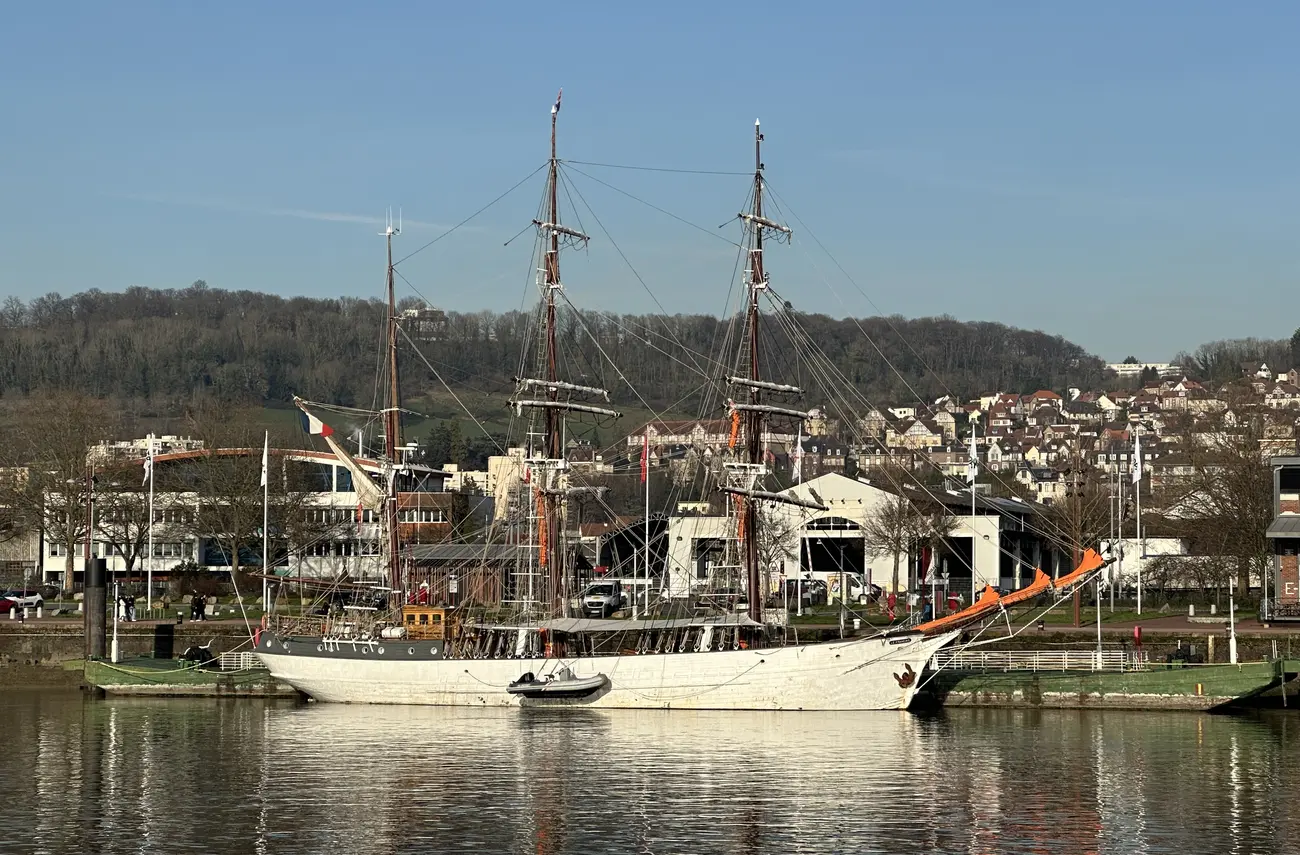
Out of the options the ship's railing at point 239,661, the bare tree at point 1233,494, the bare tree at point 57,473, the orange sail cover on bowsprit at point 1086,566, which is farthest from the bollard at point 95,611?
the bare tree at point 1233,494

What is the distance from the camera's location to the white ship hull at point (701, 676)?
190 ft

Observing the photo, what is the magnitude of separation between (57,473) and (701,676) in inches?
2050

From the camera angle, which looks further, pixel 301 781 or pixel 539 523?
pixel 539 523

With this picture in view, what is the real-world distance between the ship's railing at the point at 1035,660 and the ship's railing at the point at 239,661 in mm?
26048

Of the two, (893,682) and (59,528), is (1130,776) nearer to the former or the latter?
(893,682)

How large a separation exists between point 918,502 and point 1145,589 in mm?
13210

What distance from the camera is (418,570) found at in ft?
250

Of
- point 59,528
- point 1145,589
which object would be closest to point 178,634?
point 59,528

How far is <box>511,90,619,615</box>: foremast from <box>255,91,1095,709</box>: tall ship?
71 millimetres

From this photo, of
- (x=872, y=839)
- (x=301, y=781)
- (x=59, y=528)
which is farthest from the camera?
(x=59, y=528)

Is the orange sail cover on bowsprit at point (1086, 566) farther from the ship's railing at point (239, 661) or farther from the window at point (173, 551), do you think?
the window at point (173, 551)

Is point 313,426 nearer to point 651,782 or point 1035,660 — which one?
point 1035,660

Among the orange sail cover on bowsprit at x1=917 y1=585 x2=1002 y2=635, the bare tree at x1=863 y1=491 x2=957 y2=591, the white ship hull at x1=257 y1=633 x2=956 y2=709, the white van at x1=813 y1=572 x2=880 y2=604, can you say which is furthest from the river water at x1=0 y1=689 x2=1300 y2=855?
the bare tree at x1=863 y1=491 x2=957 y2=591

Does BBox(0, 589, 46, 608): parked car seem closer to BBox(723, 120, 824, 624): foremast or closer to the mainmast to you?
the mainmast
